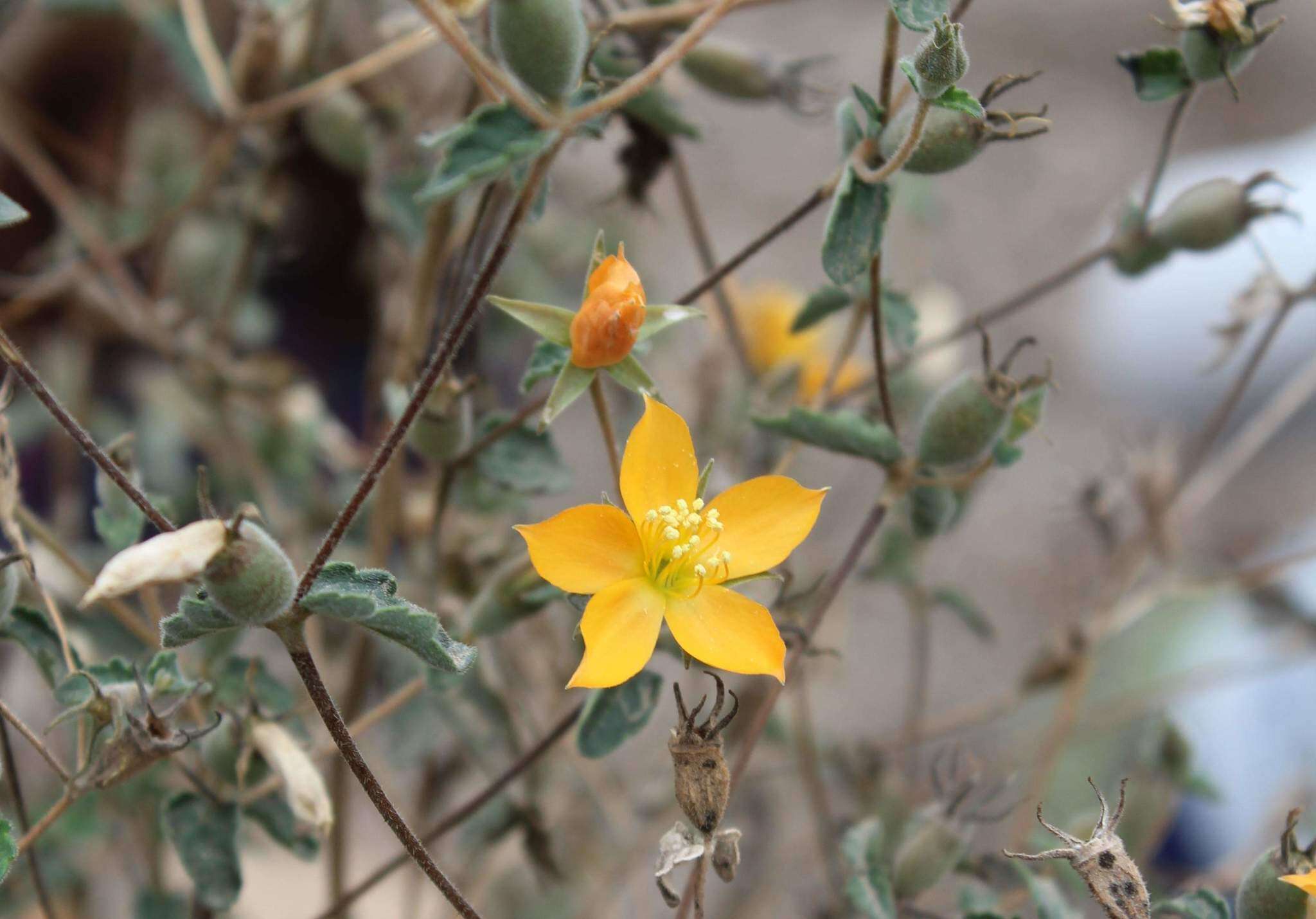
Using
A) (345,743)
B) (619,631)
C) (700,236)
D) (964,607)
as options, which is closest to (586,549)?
(619,631)

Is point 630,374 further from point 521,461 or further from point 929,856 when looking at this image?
point 929,856

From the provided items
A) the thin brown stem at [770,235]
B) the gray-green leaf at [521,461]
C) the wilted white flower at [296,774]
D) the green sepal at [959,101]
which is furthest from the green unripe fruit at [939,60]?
the wilted white flower at [296,774]

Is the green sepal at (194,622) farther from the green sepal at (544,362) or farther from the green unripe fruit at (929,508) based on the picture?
the green unripe fruit at (929,508)

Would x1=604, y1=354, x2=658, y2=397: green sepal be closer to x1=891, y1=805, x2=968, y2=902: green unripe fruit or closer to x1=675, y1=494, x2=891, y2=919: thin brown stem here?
x1=675, y1=494, x2=891, y2=919: thin brown stem

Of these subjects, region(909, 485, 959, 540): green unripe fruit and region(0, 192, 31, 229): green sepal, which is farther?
region(909, 485, 959, 540): green unripe fruit

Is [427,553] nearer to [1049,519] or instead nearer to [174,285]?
[174,285]

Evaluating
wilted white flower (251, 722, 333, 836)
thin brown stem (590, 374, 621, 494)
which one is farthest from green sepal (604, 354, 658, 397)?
wilted white flower (251, 722, 333, 836)

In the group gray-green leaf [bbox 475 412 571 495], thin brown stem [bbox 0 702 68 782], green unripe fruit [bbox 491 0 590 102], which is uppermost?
green unripe fruit [bbox 491 0 590 102]
